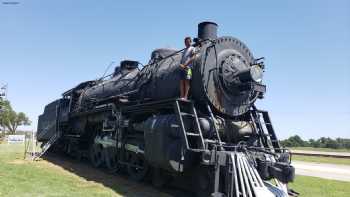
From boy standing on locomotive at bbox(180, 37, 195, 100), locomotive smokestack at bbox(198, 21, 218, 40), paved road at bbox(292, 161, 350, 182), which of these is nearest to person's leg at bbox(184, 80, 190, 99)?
boy standing on locomotive at bbox(180, 37, 195, 100)

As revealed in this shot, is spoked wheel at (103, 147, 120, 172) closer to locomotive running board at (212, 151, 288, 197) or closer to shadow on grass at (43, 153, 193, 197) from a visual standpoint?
A: shadow on grass at (43, 153, 193, 197)

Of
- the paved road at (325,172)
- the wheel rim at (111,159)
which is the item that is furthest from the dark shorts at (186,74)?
the paved road at (325,172)

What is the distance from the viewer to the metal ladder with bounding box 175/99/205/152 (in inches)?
320

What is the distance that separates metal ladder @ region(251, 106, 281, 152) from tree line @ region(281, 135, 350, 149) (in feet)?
212

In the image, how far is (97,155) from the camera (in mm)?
14531

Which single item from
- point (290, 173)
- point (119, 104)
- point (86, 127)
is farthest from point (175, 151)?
point (86, 127)

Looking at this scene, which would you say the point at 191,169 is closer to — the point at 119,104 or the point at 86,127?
the point at 119,104

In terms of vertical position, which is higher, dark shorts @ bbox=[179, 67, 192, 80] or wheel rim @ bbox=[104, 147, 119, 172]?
dark shorts @ bbox=[179, 67, 192, 80]

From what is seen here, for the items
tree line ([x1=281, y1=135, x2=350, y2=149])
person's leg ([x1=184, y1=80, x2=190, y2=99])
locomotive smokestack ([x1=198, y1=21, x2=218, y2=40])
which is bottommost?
tree line ([x1=281, y1=135, x2=350, y2=149])

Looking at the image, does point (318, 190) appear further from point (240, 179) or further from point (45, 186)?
point (45, 186)

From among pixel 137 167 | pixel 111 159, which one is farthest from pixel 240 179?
pixel 111 159

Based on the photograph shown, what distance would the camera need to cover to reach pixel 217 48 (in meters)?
9.30

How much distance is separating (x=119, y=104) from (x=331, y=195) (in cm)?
692

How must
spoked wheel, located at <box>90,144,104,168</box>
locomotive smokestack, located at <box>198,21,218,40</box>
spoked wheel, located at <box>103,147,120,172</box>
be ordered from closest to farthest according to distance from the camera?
locomotive smokestack, located at <box>198,21,218,40</box>
spoked wheel, located at <box>103,147,120,172</box>
spoked wheel, located at <box>90,144,104,168</box>
